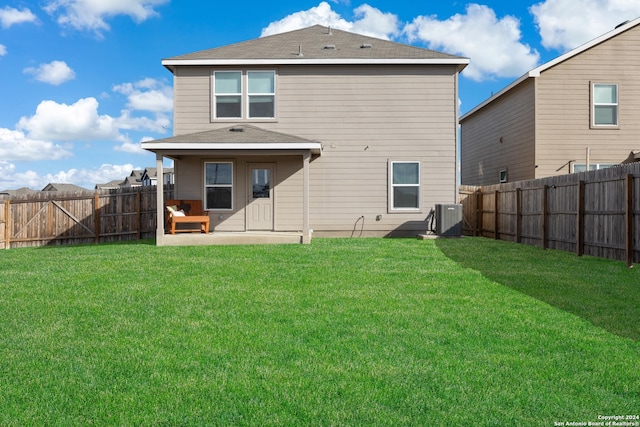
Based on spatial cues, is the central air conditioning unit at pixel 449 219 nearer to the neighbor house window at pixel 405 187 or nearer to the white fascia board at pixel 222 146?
the neighbor house window at pixel 405 187

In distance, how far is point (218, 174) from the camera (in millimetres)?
16234

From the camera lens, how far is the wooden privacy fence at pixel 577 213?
10305 mm

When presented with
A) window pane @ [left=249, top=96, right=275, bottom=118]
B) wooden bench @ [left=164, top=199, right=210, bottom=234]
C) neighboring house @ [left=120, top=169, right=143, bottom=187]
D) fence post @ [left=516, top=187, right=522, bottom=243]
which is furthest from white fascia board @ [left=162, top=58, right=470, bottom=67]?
neighboring house @ [left=120, top=169, right=143, bottom=187]

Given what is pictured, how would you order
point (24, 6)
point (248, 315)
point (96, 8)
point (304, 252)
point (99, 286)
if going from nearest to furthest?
point (248, 315) < point (99, 286) < point (304, 252) < point (24, 6) < point (96, 8)

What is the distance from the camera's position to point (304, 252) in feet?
39.2

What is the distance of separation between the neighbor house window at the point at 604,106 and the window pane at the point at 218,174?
1275 cm

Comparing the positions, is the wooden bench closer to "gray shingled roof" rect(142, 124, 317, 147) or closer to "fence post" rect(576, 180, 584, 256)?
"gray shingled roof" rect(142, 124, 317, 147)

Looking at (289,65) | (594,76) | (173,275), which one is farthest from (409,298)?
(594,76)

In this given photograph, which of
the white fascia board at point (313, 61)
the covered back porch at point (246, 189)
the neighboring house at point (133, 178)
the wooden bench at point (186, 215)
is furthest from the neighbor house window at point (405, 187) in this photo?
the neighboring house at point (133, 178)

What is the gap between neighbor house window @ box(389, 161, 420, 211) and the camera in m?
16.5

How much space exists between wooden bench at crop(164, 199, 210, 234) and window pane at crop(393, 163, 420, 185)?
6.19 meters

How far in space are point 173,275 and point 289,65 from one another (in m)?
9.67

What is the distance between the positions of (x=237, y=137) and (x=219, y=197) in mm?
2477

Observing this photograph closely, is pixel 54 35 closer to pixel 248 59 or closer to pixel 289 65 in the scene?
pixel 248 59
